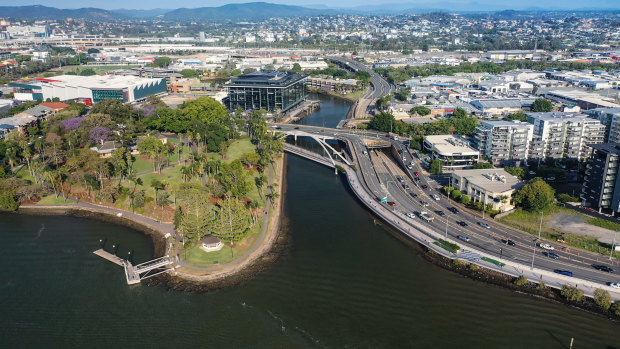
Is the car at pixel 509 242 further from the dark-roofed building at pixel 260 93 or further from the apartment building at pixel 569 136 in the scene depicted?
the dark-roofed building at pixel 260 93

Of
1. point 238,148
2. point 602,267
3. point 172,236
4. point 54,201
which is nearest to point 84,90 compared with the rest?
point 238,148

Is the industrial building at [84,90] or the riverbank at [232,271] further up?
the industrial building at [84,90]

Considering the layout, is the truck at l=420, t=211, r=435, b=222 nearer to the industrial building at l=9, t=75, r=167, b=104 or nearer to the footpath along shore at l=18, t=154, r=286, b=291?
the footpath along shore at l=18, t=154, r=286, b=291

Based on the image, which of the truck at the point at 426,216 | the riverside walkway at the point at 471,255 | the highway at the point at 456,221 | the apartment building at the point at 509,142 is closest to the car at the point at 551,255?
the highway at the point at 456,221

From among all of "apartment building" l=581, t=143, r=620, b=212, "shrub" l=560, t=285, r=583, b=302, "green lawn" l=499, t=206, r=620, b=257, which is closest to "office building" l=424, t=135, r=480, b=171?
"green lawn" l=499, t=206, r=620, b=257

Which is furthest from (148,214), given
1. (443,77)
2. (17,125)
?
(443,77)

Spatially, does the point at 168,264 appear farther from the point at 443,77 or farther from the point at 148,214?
the point at 443,77
